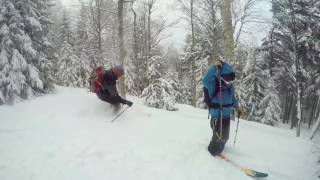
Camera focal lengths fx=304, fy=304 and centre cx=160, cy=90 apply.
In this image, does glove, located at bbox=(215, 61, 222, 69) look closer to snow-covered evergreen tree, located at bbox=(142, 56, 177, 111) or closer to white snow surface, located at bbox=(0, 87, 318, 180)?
white snow surface, located at bbox=(0, 87, 318, 180)

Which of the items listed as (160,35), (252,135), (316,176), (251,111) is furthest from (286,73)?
(316,176)

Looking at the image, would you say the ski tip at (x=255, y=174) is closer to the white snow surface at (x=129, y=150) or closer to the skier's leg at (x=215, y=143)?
the white snow surface at (x=129, y=150)

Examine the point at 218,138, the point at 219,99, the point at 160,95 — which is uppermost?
the point at 219,99

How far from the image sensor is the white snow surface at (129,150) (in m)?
5.65

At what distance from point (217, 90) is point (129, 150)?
227 centimetres

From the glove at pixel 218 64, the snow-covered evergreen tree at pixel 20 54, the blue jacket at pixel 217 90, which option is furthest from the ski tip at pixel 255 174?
the snow-covered evergreen tree at pixel 20 54

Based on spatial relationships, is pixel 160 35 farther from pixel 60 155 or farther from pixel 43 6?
pixel 60 155

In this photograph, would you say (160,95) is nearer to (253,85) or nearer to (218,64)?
(218,64)

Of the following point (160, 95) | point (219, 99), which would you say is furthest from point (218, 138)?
point (160, 95)

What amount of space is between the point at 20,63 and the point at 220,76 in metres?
9.92

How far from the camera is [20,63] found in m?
13.1

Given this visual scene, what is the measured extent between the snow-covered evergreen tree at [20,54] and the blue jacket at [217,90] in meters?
8.68

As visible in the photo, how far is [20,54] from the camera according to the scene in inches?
521

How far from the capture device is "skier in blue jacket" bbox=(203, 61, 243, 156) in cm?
647
